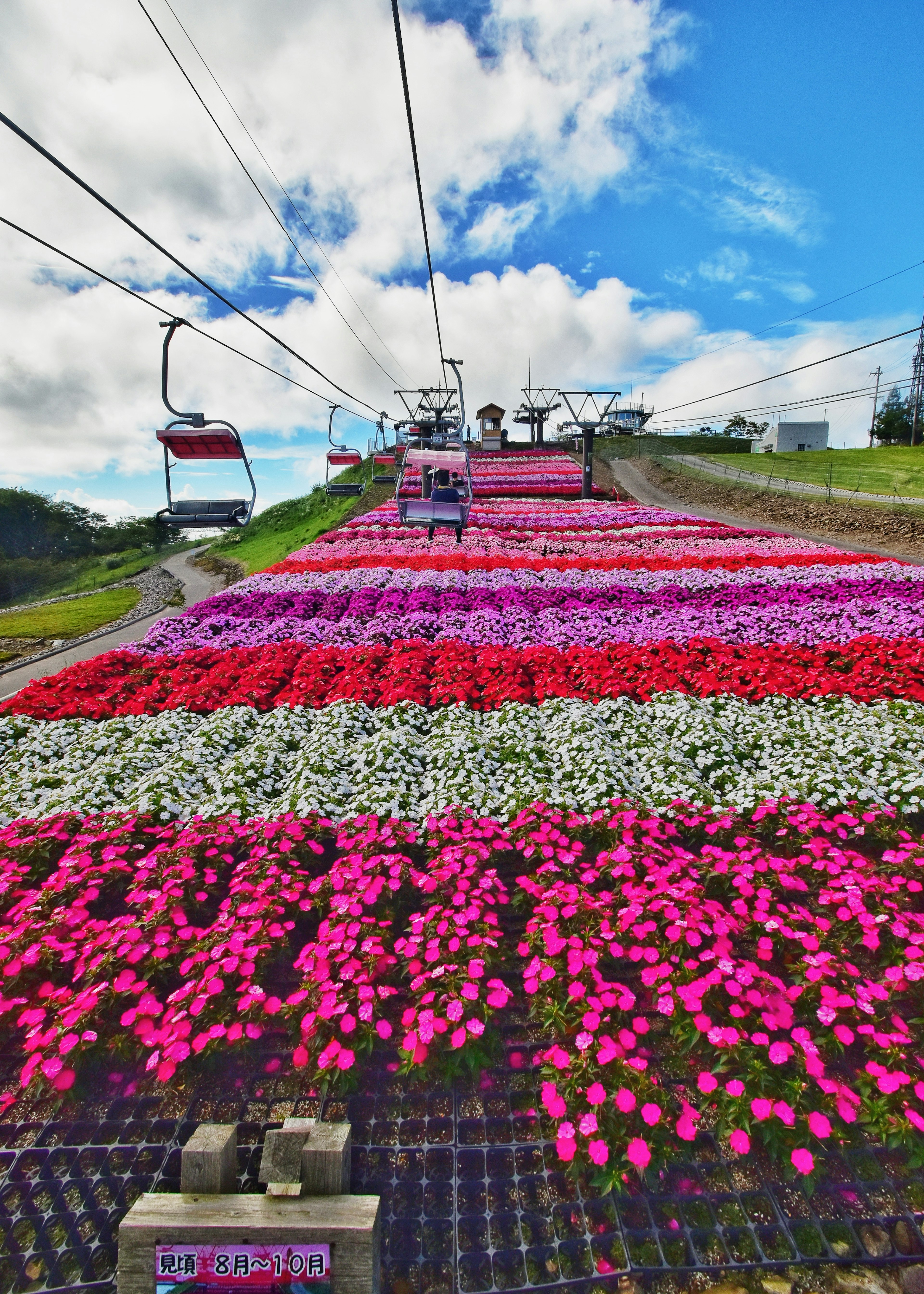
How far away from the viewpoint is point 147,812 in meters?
4.93

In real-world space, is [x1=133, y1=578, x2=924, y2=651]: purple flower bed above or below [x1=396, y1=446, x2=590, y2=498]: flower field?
below

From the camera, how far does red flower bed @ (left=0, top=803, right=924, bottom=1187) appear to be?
110 inches

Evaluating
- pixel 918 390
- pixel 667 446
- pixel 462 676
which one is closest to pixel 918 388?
pixel 918 390

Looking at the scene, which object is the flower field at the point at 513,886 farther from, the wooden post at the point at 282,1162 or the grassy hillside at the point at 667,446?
the grassy hillside at the point at 667,446

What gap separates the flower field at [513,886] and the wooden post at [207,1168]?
47cm

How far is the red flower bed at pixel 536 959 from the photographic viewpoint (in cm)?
278

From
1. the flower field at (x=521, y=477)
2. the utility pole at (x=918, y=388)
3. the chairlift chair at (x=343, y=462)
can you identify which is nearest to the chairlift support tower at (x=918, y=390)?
the utility pole at (x=918, y=388)

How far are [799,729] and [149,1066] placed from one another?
20.7 feet

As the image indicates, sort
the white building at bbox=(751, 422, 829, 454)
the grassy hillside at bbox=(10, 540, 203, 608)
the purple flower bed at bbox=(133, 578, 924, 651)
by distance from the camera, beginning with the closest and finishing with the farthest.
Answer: the purple flower bed at bbox=(133, 578, 924, 651)
the grassy hillside at bbox=(10, 540, 203, 608)
the white building at bbox=(751, 422, 829, 454)

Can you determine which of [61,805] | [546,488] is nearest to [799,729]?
[61,805]

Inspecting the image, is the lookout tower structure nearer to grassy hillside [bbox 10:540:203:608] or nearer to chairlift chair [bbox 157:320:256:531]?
grassy hillside [bbox 10:540:203:608]

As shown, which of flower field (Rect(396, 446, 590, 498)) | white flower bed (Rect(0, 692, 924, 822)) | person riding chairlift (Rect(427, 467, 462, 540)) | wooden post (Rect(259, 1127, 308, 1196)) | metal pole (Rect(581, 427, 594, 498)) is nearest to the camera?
wooden post (Rect(259, 1127, 308, 1196))

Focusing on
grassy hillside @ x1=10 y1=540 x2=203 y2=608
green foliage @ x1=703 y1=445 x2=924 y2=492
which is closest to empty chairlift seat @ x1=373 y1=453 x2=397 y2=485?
green foliage @ x1=703 y1=445 x2=924 y2=492

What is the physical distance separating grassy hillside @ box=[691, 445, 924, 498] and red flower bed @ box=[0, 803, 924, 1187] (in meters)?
31.5
